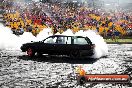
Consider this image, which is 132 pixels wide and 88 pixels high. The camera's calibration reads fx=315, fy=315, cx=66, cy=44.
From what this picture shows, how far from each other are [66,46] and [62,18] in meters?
33.6

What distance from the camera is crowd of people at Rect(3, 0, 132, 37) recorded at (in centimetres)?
4585

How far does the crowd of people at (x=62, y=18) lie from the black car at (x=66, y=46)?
2119cm

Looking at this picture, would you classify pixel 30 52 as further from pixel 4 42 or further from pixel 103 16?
pixel 103 16

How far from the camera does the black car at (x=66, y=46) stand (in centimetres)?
1916

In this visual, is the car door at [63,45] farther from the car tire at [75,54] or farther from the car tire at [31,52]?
the car tire at [31,52]

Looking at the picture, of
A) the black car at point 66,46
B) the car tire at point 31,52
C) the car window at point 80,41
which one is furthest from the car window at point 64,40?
the car tire at point 31,52

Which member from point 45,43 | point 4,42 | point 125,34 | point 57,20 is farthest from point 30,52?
point 57,20

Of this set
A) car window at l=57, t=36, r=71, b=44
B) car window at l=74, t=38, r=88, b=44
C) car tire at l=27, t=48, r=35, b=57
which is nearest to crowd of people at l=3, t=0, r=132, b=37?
car tire at l=27, t=48, r=35, b=57

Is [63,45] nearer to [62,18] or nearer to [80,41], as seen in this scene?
[80,41]

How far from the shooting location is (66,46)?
19.3 meters

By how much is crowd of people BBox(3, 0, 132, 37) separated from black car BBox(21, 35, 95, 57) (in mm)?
21188

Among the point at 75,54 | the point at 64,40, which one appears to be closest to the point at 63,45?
the point at 64,40

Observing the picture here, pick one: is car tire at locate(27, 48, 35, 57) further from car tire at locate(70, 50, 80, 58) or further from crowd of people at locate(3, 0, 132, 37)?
crowd of people at locate(3, 0, 132, 37)

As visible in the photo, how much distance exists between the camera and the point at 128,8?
68.0 meters
